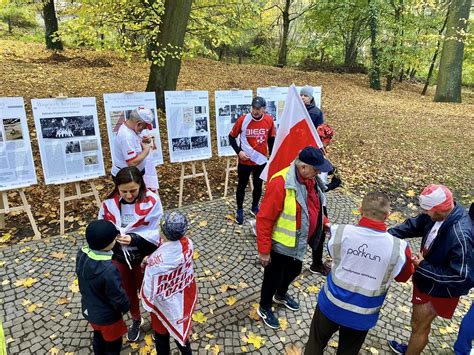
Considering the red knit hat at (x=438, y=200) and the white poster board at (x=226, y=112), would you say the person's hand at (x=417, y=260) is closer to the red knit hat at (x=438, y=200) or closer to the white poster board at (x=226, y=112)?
the red knit hat at (x=438, y=200)

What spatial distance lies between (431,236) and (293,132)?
6.28 feet

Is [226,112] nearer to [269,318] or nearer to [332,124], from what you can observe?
[269,318]

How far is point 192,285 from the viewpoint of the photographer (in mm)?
2861

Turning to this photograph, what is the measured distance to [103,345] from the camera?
2938mm

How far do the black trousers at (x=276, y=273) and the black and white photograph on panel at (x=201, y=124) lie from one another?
133 inches

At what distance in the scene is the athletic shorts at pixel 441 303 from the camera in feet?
9.63

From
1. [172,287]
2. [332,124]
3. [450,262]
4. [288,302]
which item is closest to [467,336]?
[450,262]

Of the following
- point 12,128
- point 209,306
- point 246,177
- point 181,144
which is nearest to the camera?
point 209,306

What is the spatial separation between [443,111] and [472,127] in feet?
9.60

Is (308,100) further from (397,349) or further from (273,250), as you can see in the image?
(397,349)

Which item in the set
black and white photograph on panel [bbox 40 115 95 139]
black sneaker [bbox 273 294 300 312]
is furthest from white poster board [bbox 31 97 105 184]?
black sneaker [bbox 273 294 300 312]

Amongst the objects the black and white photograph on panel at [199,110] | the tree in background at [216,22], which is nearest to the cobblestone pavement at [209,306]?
the black and white photograph on panel at [199,110]

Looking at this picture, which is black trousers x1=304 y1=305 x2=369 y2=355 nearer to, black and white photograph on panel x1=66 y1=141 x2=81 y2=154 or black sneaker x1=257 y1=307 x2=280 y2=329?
black sneaker x1=257 y1=307 x2=280 y2=329

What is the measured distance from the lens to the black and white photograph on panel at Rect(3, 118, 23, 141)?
4613 millimetres
